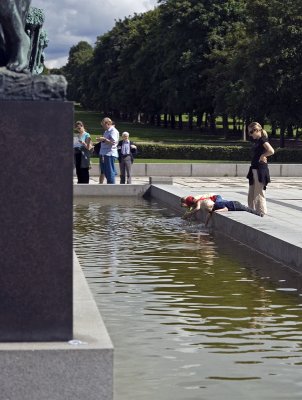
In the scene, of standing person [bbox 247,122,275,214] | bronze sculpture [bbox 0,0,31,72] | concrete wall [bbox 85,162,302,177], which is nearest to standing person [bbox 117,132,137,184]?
concrete wall [bbox 85,162,302,177]

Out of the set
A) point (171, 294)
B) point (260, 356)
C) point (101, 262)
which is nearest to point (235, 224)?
point (101, 262)

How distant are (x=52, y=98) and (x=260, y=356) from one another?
2.38 meters

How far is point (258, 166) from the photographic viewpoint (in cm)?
1575

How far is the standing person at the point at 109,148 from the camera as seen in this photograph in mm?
22438

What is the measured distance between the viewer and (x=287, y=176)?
33.7 m

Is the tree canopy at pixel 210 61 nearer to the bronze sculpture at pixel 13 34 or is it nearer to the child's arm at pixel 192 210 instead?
the child's arm at pixel 192 210

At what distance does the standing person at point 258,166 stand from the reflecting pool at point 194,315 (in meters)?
1.40

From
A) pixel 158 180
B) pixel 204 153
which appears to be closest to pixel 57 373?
pixel 158 180

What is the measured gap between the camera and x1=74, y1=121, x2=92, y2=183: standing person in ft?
73.4

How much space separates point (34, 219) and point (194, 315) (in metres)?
3.10

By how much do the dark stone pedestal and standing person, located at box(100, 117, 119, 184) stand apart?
53.9ft

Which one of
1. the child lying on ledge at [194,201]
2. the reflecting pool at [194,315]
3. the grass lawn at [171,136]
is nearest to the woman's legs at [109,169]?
the child lying on ledge at [194,201]

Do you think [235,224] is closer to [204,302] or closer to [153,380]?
[204,302]

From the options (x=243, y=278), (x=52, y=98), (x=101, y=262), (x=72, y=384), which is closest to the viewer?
(x=72, y=384)
